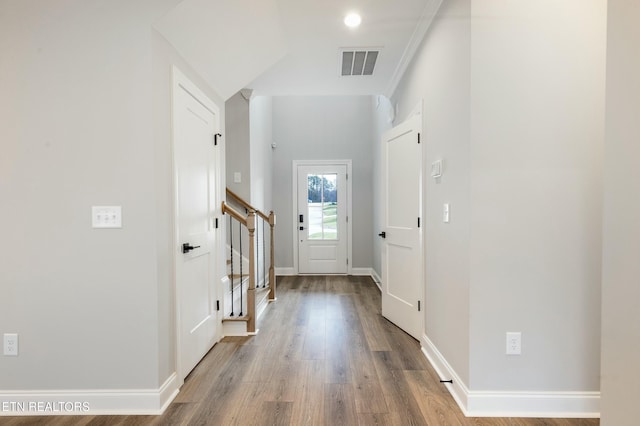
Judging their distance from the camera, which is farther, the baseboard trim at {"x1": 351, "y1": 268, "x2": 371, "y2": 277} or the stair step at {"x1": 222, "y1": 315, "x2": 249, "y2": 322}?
the baseboard trim at {"x1": 351, "y1": 268, "x2": 371, "y2": 277}

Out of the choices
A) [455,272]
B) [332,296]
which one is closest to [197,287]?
[455,272]

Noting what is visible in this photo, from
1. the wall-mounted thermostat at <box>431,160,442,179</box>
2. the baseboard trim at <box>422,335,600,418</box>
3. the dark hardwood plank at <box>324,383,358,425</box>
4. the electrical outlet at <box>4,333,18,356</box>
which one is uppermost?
the wall-mounted thermostat at <box>431,160,442,179</box>

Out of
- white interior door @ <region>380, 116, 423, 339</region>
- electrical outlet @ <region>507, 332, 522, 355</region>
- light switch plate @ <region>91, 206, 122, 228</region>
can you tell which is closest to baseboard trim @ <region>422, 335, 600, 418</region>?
electrical outlet @ <region>507, 332, 522, 355</region>

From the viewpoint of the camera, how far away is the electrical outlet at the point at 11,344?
192 cm

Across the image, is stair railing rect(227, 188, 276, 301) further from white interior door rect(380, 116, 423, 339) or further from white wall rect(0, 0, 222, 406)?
white wall rect(0, 0, 222, 406)

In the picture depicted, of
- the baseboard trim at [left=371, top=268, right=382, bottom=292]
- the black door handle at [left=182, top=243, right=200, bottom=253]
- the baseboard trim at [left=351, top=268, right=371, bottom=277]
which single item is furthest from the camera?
the baseboard trim at [left=351, top=268, right=371, bottom=277]

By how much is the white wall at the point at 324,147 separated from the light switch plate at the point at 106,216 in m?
4.27

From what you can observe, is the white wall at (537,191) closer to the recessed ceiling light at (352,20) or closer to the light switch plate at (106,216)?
the recessed ceiling light at (352,20)

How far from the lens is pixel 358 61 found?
325cm

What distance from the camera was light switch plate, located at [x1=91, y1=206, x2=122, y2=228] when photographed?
192 cm

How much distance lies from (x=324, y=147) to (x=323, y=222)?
4.71 feet

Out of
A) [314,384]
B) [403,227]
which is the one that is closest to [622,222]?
[314,384]

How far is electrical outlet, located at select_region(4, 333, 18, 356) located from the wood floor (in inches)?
14.5

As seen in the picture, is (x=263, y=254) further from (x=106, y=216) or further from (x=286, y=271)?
(x=106, y=216)
